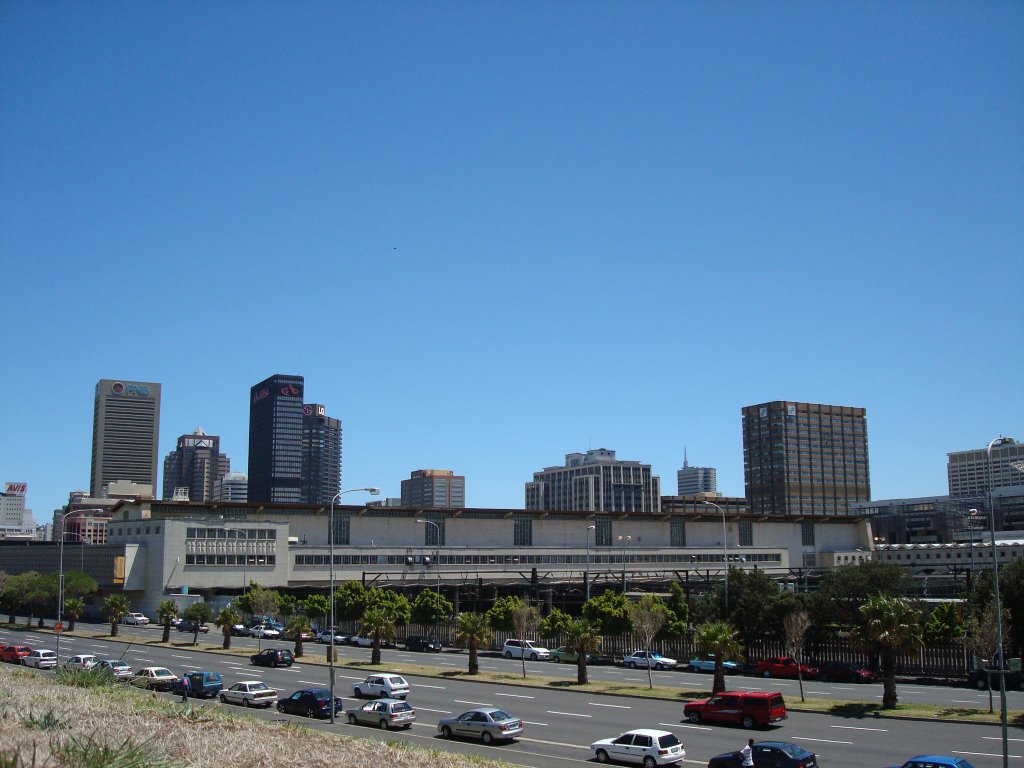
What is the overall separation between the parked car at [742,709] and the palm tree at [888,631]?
590 cm

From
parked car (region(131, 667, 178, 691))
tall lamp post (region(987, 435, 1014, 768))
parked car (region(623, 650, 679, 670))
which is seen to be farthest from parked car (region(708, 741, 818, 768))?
parked car (region(623, 650, 679, 670))

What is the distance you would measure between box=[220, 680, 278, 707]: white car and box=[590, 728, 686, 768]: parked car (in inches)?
749

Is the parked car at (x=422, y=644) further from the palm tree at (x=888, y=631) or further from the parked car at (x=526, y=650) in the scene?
the palm tree at (x=888, y=631)

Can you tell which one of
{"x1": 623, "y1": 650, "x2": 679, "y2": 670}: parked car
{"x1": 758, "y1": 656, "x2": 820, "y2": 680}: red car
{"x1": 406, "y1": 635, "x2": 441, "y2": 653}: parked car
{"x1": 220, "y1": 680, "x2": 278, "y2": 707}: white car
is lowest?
{"x1": 406, "y1": 635, "x2": 441, "y2": 653}: parked car

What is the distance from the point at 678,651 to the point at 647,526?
68.0 meters

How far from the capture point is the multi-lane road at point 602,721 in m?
33.0

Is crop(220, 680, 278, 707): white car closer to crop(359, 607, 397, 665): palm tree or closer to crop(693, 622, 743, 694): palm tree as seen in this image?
crop(359, 607, 397, 665): palm tree

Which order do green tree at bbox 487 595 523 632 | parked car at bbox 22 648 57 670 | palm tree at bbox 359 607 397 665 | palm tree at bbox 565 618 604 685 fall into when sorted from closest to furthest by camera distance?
1. palm tree at bbox 565 618 604 685
2. parked car at bbox 22 648 57 670
3. palm tree at bbox 359 607 397 665
4. green tree at bbox 487 595 523 632

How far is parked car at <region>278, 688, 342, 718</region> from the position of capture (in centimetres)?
4031

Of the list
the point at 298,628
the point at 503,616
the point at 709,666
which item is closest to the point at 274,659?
the point at 298,628

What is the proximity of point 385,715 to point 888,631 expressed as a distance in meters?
23.0

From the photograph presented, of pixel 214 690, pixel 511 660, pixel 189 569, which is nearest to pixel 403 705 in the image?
pixel 214 690

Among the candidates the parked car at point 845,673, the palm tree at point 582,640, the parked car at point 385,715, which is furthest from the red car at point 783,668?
the parked car at point 385,715

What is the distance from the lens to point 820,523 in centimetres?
14938
